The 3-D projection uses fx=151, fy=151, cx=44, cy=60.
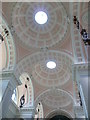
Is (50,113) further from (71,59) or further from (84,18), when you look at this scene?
(84,18)

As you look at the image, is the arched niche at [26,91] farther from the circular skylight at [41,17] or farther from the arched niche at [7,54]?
the circular skylight at [41,17]

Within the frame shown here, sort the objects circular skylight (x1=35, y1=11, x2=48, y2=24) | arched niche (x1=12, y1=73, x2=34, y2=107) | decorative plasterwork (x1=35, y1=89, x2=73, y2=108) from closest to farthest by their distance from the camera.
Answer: circular skylight (x1=35, y1=11, x2=48, y2=24) < arched niche (x1=12, y1=73, x2=34, y2=107) < decorative plasterwork (x1=35, y1=89, x2=73, y2=108)

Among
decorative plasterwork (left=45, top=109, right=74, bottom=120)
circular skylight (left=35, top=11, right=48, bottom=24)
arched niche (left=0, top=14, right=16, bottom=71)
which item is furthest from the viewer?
decorative plasterwork (left=45, top=109, right=74, bottom=120)

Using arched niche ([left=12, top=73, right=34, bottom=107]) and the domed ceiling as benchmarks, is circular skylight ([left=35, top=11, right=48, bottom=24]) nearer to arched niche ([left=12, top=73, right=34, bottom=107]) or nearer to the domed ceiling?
the domed ceiling

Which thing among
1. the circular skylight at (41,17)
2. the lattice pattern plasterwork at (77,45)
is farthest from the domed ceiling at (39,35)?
the lattice pattern plasterwork at (77,45)

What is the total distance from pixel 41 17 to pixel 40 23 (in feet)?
1.58

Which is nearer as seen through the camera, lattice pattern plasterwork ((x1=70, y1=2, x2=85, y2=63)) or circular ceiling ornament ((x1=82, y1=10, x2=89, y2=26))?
circular ceiling ornament ((x1=82, y1=10, x2=89, y2=26))

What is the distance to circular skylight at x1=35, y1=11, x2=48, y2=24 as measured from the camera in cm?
1140

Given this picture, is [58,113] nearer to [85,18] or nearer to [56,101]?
[56,101]

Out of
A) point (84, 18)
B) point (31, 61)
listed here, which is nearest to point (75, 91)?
point (31, 61)

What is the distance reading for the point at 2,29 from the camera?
10.5 m

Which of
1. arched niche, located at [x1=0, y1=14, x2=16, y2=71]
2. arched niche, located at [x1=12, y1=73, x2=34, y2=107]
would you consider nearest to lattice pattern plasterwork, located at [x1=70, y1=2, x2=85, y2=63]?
arched niche, located at [x1=0, y1=14, x2=16, y2=71]

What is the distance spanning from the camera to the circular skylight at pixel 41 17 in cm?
1140

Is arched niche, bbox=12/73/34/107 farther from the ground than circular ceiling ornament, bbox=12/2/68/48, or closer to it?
closer to it
